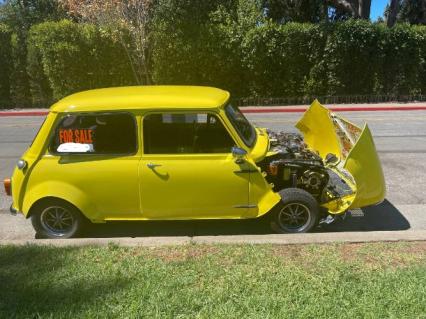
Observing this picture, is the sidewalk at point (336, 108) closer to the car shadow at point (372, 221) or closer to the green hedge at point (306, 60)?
the green hedge at point (306, 60)

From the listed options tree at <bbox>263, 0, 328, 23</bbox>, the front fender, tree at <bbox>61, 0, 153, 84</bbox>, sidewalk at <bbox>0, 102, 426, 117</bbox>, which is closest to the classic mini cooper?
the front fender

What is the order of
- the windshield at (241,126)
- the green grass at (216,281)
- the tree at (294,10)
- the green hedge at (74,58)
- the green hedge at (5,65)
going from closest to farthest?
the green grass at (216,281) → the windshield at (241,126) → the green hedge at (74,58) → the green hedge at (5,65) → the tree at (294,10)

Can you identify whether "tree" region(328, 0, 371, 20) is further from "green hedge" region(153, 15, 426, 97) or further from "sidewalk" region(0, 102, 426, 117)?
"sidewalk" region(0, 102, 426, 117)

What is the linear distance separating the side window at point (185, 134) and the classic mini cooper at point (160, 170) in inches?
0.4

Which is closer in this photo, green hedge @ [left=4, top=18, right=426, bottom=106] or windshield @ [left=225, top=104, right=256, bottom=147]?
windshield @ [left=225, top=104, right=256, bottom=147]

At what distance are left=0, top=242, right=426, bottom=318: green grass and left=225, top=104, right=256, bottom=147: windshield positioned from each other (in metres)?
1.34

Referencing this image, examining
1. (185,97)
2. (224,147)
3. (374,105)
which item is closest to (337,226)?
(224,147)

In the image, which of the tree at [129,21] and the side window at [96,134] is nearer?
the side window at [96,134]

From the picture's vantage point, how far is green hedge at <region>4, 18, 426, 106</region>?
67.5 ft

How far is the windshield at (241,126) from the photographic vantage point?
560 centimetres

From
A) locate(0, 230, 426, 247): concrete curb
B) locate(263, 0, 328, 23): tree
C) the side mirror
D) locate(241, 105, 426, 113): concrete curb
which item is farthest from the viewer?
locate(263, 0, 328, 23): tree

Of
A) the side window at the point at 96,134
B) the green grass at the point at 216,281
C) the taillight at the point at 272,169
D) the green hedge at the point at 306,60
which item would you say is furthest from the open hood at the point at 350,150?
the green hedge at the point at 306,60

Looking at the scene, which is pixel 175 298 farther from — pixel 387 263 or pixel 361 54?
pixel 361 54

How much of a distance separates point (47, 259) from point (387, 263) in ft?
10.2
